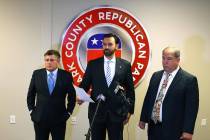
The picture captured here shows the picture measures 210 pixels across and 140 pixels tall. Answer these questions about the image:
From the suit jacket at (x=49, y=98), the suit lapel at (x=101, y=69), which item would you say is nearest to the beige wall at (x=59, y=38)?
the suit jacket at (x=49, y=98)

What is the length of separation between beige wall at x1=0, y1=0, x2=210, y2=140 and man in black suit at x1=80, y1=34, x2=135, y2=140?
3.42ft

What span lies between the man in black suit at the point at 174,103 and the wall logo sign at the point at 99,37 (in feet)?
3.84

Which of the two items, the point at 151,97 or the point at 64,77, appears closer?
the point at 151,97

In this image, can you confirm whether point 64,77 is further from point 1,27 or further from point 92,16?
point 1,27

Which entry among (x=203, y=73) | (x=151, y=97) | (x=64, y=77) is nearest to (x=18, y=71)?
(x=64, y=77)

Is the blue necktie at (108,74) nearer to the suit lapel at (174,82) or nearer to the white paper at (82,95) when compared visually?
the white paper at (82,95)

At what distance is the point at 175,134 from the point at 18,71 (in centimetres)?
233

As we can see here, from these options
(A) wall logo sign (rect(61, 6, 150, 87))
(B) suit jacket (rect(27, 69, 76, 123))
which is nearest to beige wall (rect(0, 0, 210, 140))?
(A) wall logo sign (rect(61, 6, 150, 87))

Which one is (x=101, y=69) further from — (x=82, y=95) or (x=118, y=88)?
(x=82, y=95)

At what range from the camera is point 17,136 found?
13.8ft

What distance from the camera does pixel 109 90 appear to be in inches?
121

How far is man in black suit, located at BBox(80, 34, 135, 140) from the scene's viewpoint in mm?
3055

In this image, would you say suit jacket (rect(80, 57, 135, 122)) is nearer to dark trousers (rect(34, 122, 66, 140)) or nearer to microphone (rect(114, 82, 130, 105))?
microphone (rect(114, 82, 130, 105))

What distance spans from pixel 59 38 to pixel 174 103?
1944 mm
